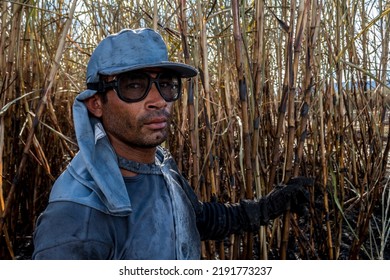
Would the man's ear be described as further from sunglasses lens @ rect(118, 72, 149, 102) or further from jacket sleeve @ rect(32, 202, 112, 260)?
jacket sleeve @ rect(32, 202, 112, 260)

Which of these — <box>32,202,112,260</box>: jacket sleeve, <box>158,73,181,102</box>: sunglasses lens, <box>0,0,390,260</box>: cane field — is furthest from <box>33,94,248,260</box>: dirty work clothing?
<box>0,0,390,260</box>: cane field

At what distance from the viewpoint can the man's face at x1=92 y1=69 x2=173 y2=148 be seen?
960mm

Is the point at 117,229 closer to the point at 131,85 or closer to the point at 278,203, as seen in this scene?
the point at 131,85

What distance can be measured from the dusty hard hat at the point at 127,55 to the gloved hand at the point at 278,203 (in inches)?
16.3

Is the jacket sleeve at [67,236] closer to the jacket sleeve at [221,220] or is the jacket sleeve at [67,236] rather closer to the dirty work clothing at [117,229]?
the dirty work clothing at [117,229]

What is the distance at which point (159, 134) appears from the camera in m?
0.97

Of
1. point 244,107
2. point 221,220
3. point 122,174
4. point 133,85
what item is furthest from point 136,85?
point 221,220

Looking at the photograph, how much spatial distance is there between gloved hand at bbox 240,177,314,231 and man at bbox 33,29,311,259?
0.20 meters

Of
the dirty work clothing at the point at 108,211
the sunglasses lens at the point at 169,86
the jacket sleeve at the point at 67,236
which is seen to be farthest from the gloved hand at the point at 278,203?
the jacket sleeve at the point at 67,236

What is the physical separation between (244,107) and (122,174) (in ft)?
1.11

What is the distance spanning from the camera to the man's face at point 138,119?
0.96m

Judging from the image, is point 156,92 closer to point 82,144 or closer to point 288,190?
point 82,144

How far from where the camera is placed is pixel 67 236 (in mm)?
821

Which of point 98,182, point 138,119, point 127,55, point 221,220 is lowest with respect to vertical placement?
point 221,220
